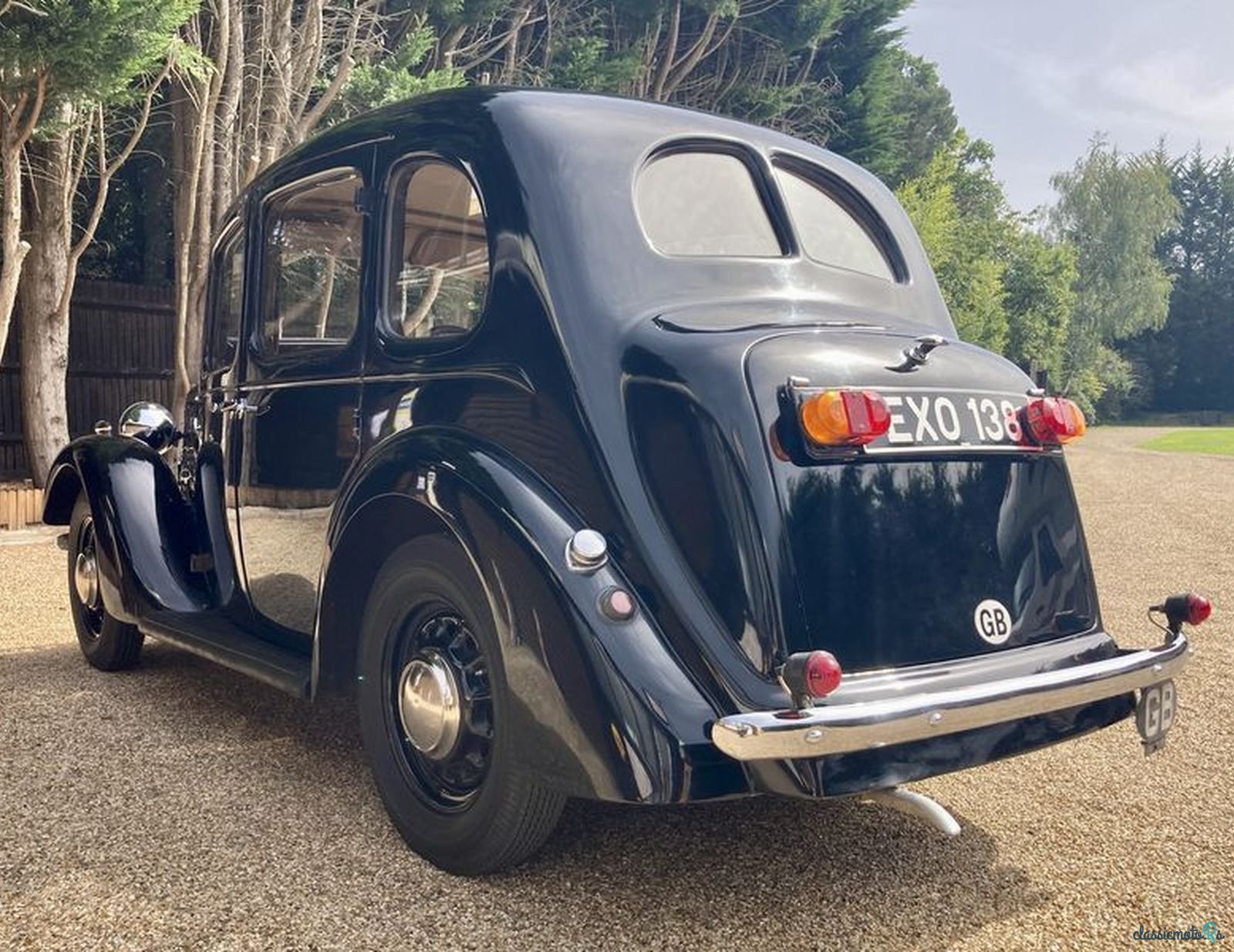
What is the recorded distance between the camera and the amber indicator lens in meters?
2.53

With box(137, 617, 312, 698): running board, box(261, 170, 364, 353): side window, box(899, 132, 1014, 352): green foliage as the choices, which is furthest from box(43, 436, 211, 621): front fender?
box(899, 132, 1014, 352): green foliage

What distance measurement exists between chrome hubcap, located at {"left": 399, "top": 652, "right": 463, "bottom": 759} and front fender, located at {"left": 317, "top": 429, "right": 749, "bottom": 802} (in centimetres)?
31

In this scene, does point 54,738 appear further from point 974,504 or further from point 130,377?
point 130,377

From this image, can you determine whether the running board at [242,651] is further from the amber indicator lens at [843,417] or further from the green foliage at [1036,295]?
the green foliage at [1036,295]

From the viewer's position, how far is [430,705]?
9.46 feet

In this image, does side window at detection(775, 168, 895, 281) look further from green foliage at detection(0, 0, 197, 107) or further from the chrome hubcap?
green foliage at detection(0, 0, 197, 107)

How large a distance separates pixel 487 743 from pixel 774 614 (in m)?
0.84

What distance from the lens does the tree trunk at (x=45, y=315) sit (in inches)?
392

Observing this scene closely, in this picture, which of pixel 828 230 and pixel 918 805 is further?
pixel 828 230

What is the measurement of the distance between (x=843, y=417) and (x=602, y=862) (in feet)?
4.47

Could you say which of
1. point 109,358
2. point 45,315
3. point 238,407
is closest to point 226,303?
point 238,407

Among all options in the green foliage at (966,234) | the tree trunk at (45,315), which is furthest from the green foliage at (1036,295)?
the tree trunk at (45,315)

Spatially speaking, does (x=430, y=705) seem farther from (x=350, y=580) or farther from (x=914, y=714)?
(x=914, y=714)

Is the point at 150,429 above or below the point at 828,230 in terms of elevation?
below
